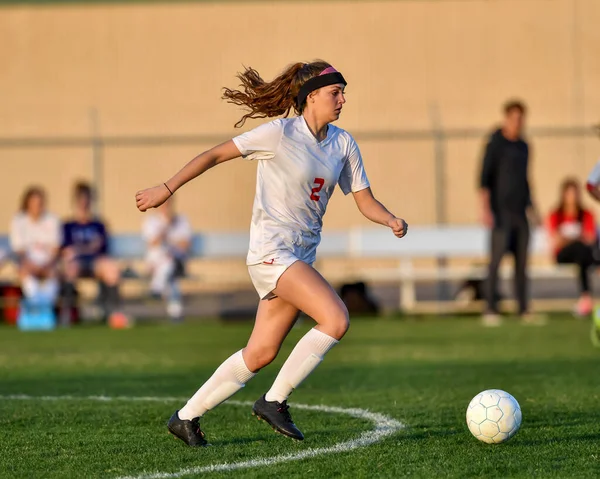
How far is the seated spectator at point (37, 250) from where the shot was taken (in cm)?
1582

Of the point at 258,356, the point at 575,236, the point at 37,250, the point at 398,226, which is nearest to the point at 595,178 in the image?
the point at 398,226

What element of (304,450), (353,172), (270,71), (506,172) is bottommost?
(304,450)

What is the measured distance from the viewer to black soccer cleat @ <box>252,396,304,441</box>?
224 inches

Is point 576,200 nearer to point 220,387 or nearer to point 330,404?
point 330,404

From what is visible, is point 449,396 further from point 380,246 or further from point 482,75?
point 482,75

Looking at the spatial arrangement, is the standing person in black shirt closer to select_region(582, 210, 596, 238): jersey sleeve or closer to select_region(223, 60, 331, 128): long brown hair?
select_region(582, 210, 596, 238): jersey sleeve

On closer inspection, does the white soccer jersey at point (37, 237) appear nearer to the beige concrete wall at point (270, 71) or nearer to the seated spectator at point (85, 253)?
the seated spectator at point (85, 253)

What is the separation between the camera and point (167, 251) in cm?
1675

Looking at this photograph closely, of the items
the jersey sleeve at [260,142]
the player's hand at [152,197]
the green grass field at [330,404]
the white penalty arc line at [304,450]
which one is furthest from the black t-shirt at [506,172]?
the player's hand at [152,197]

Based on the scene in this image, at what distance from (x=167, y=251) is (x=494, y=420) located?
37.7 ft

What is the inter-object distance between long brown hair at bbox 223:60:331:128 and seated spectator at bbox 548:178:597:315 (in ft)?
34.7

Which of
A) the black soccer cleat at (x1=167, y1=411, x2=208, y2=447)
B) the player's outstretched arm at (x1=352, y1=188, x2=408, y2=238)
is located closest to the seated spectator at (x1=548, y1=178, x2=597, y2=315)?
the player's outstretched arm at (x1=352, y1=188, x2=408, y2=238)

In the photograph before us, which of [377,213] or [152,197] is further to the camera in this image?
[377,213]

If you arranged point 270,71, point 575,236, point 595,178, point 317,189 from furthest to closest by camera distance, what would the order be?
point 270,71 < point 575,236 < point 595,178 < point 317,189
